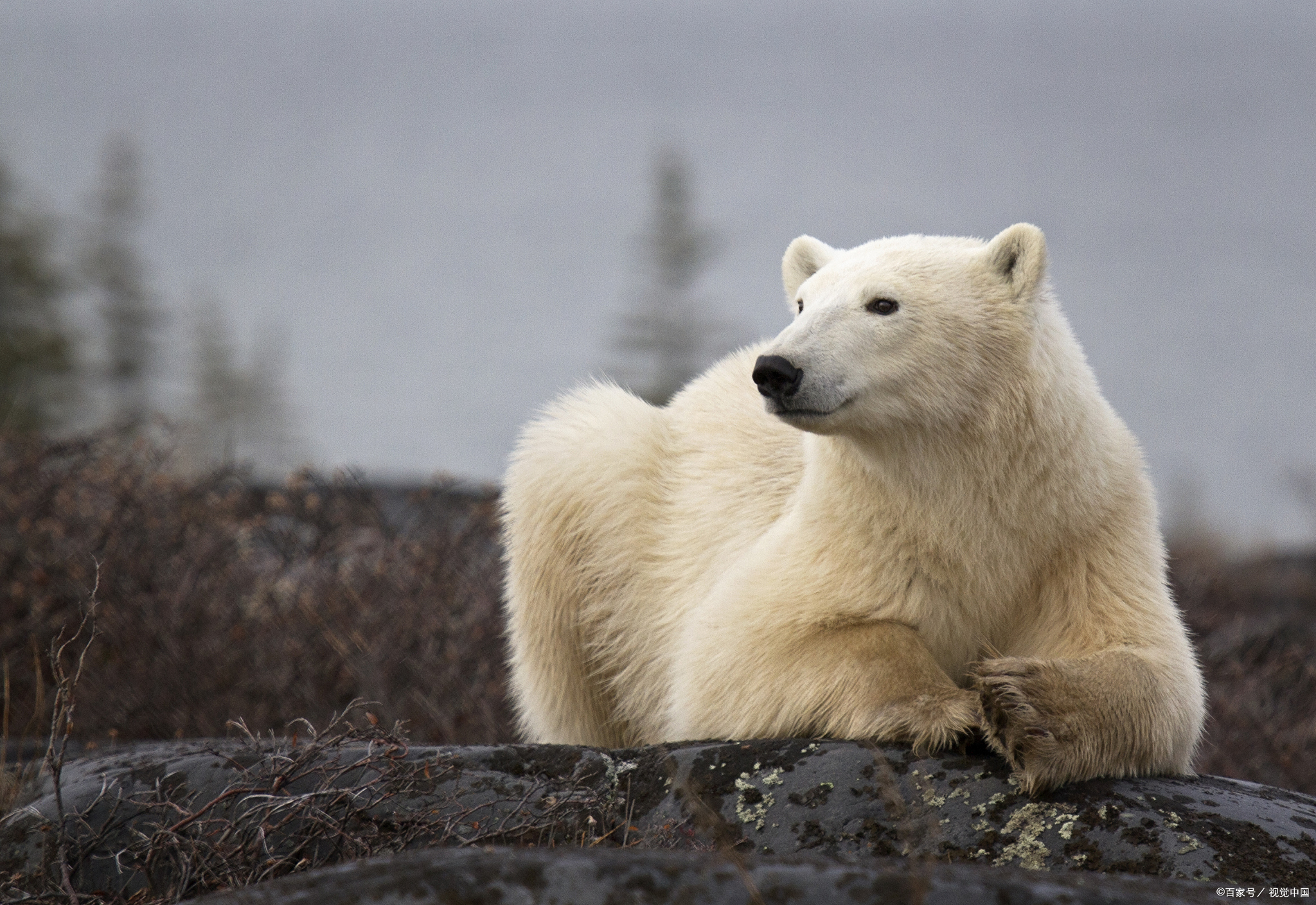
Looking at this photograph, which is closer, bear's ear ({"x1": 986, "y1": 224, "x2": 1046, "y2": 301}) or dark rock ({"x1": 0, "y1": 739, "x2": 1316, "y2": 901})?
dark rock ({"x1": 0, "y1": 739, "x2": 1316, "y2": 901})

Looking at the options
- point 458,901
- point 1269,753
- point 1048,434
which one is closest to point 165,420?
point 1048,434

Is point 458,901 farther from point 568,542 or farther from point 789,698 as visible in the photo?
point 568,542

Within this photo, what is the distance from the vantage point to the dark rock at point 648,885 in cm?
164

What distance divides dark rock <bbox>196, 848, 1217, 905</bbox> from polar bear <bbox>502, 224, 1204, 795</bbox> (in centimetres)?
100

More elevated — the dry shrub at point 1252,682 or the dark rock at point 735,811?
the dark rock at point 735,811

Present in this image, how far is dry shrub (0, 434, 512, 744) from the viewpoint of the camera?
5477 mm

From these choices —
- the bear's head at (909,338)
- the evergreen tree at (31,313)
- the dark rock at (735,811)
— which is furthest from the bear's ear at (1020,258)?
the evergreen tree at (31,313)

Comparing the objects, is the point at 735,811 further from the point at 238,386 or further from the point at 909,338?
the point at 238,386

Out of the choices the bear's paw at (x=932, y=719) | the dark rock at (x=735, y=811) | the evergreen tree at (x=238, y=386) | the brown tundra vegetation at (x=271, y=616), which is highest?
the bear's paw at (x=932, y=719)

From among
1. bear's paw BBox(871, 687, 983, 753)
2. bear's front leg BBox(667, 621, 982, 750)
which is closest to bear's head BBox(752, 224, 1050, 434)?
bear's front leg BBox(667, 621, 982, 750)

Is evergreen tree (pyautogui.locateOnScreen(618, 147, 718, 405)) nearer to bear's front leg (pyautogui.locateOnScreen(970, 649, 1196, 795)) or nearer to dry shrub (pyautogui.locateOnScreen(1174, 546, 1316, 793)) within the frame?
dry shrub (pyautogui.locateOnScreen(1174, 546, 1316, 793))

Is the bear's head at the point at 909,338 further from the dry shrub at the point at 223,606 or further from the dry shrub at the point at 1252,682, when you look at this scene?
the dry shrub at the point at 223,606

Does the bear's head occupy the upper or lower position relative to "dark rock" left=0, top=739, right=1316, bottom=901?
upper

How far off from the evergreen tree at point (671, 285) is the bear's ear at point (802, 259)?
27.8m
